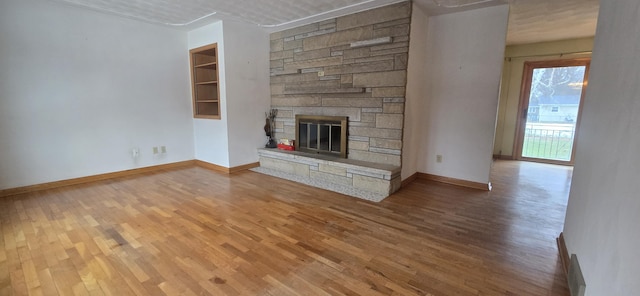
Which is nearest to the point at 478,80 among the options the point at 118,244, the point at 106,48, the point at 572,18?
the point at 572,18

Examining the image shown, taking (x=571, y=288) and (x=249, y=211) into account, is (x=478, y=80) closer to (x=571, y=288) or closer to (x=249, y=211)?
(x=571, y=288)

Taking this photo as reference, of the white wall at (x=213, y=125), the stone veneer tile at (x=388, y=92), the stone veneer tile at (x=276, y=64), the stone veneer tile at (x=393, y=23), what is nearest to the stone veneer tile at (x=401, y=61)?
the stone veneer tile at (x=388, y=92)

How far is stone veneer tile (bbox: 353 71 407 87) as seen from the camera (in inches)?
129

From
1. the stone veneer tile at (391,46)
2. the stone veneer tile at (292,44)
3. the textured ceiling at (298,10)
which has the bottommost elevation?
the stone veneer tile at (391,46)

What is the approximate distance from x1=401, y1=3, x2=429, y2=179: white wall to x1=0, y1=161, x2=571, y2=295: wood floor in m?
0.52

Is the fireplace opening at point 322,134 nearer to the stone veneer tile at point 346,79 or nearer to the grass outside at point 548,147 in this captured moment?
the stone veneer tile at point 346,79

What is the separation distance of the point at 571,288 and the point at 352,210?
1678 millimetres

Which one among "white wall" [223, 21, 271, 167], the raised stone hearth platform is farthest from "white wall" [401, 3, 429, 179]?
"white wall" [223, 21, 271, 167]

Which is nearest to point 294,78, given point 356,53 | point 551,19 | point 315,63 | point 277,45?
point 315,63

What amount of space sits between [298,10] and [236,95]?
1.58 meters

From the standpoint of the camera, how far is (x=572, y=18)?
3709 millimetres

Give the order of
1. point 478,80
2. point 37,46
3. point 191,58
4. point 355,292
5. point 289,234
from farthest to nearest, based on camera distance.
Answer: point 191,58, point 478,80, point 37,46, point 289,234, point 355,292

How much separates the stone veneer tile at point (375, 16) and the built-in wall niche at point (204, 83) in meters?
2.15

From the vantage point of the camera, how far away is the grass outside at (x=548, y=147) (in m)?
5.24
